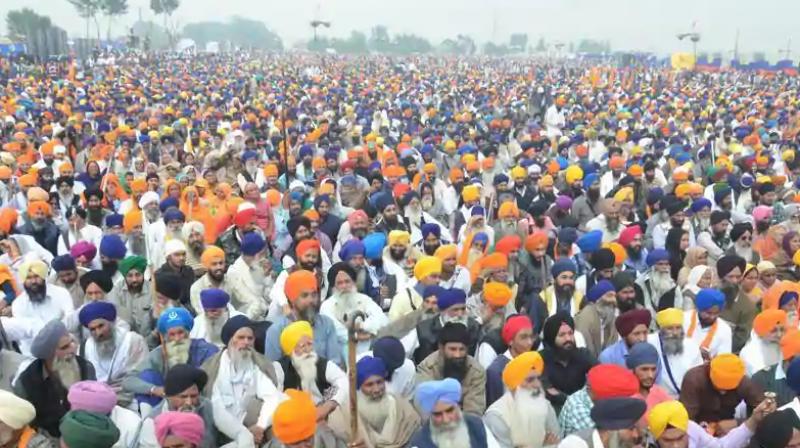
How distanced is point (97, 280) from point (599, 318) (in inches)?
140

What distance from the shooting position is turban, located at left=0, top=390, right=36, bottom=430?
3.50m

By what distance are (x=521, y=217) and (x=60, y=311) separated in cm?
461

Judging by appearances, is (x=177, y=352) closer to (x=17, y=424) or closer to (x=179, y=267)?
(x=17, y=424)

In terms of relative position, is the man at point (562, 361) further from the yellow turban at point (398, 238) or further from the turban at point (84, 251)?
the turban at point (84, 251)

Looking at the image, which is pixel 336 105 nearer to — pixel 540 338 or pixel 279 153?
pixel 279 153

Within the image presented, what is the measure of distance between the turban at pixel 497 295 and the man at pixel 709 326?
1.18 m

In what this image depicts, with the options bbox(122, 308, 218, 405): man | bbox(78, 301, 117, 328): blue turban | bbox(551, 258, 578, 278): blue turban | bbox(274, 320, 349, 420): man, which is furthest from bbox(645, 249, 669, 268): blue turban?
bbox(78, 301, 117, 328): blue turban

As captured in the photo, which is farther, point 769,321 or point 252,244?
point 252,244

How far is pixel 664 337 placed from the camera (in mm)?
4734

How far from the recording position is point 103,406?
379cm

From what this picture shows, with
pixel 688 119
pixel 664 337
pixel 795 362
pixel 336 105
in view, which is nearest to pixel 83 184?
pixel 664 337

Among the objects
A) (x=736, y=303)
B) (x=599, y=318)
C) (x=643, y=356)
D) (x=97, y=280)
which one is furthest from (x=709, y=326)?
(x=97, y=280)

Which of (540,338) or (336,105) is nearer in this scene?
(540,338)

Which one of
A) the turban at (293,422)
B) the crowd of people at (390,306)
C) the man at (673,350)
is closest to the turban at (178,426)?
the crowd of people at (390,306)
